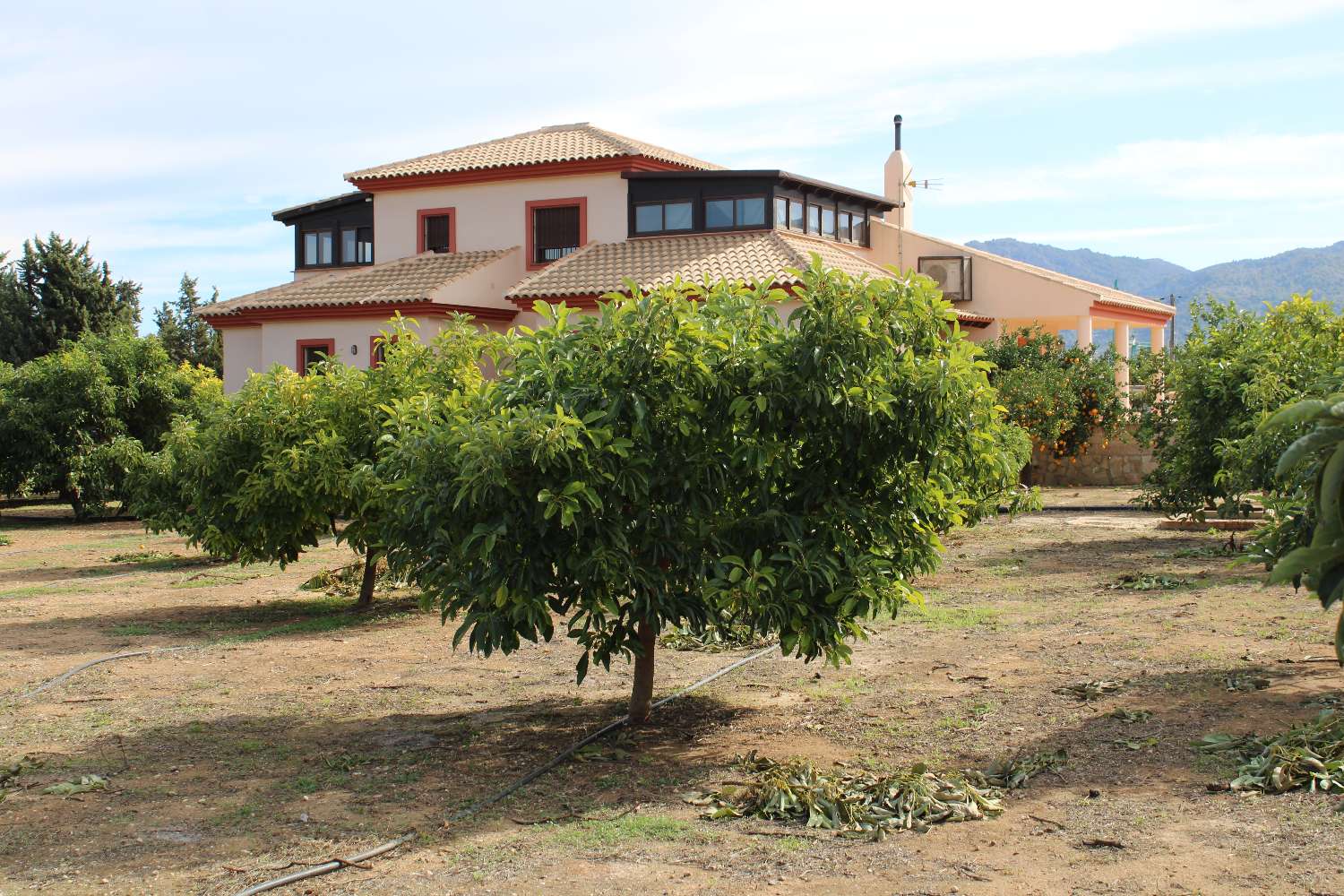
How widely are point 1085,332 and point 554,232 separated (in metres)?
13.8

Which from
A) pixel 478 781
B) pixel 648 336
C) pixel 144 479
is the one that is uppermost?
pixel 648 336

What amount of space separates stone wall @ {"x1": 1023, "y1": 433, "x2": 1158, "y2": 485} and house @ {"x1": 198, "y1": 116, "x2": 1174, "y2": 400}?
3.12 meters

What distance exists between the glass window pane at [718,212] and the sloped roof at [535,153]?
66.8 inches

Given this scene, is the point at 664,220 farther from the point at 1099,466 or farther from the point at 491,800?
the point at 491,800

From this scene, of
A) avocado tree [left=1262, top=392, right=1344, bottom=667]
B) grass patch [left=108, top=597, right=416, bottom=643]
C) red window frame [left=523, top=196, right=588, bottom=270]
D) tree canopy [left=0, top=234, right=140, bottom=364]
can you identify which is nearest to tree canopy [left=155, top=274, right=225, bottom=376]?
tree canopy [left=0, top=234, right=140, bottom=364]

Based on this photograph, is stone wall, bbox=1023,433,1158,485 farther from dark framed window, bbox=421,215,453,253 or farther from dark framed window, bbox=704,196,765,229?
dark framed window, bbox=421,215,453,253

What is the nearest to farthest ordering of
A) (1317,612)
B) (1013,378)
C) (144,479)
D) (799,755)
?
(799,755), (1317,612), (144,479), (1013,378)

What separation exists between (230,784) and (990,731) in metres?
4.72

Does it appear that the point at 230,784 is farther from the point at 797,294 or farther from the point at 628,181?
the point at 628,181

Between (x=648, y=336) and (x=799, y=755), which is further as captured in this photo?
(x=799, y=755)

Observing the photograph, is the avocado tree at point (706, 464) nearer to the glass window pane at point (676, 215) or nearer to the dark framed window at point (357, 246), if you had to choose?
the glass window pane at point (676, 215)

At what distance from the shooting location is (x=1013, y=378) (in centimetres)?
2852

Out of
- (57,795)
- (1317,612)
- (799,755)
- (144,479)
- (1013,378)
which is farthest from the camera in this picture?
(1013,378)

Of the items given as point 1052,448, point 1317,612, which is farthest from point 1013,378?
point 1317,612
